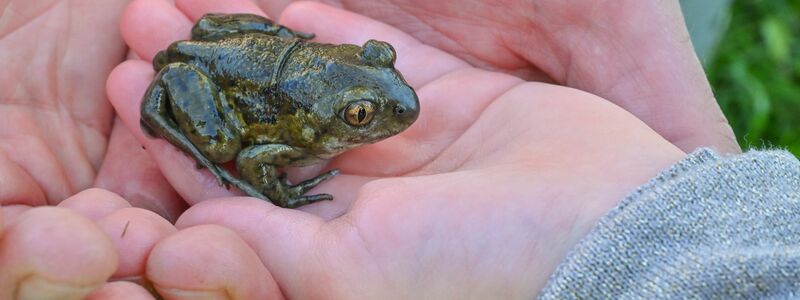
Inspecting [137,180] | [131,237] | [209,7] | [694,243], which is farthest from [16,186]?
[694,243]

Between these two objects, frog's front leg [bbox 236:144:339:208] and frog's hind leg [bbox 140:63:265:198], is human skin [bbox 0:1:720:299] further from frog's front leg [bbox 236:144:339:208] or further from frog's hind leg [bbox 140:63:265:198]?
frog's hind leg [bbox 140:63:265:198]

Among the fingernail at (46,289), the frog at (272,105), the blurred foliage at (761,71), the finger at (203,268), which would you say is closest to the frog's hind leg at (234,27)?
the frog at (272,105)

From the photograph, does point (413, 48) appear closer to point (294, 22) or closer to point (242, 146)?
point (294, 22)

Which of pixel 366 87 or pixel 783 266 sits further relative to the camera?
pixel 366 87

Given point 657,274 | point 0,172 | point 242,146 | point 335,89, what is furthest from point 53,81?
point 657,274

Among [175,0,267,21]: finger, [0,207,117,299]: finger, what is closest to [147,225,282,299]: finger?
[0,207,117,299]: finger

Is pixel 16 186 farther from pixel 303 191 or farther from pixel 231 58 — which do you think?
pixel 303 191
